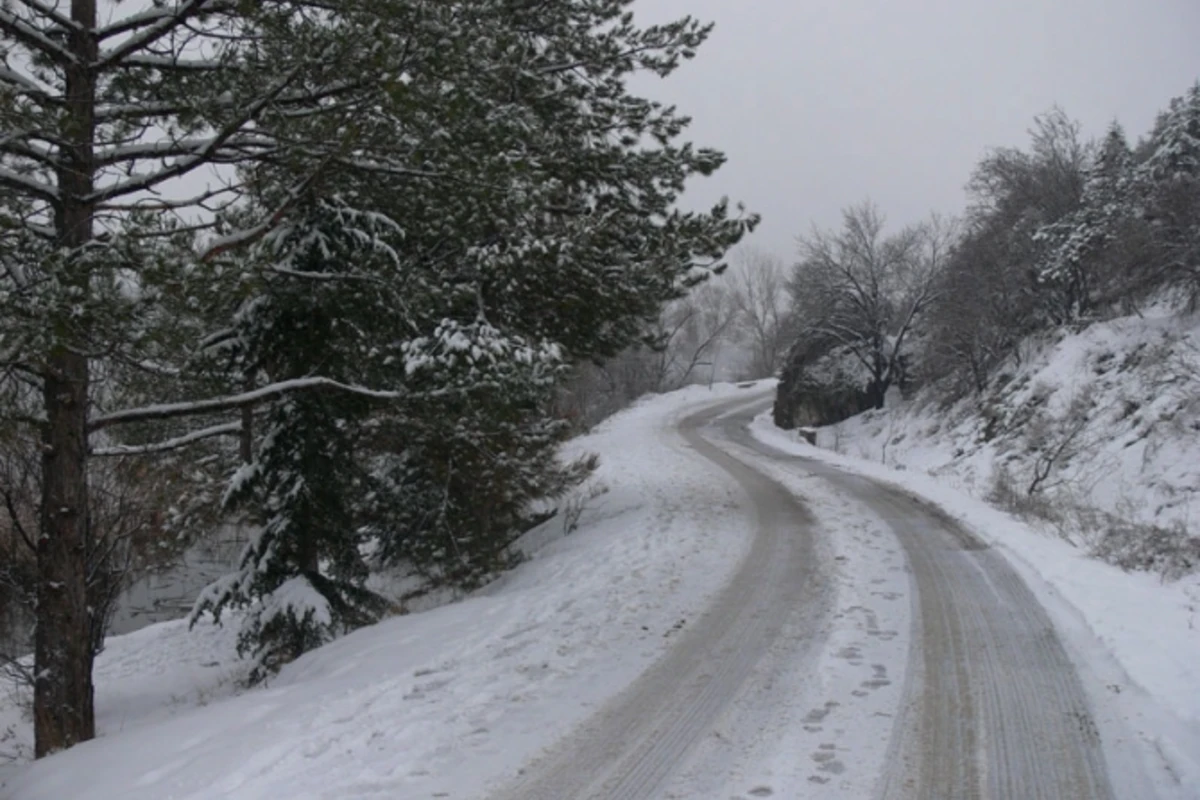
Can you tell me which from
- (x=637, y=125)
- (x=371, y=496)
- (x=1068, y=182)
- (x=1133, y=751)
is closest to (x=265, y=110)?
(x=371, y=496)

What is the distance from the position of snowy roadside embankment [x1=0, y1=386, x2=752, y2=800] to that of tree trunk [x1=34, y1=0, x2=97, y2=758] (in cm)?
50

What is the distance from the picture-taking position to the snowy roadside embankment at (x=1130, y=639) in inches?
160

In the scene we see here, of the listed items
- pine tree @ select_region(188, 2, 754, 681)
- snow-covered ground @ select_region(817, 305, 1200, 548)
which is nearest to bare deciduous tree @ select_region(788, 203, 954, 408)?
snow-covered ground @ select_region(817, 305, 1200, 548)

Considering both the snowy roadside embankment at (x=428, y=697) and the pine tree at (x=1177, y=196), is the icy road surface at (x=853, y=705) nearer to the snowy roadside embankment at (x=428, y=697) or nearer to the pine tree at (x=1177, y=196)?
the snowy roadside embankment at (x=428, y=697)

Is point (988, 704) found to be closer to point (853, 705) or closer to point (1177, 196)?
point (853, 705)

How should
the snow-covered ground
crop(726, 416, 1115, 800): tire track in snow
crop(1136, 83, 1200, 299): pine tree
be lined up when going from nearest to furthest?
crop(726, 416, 1115, 800): tire track in snow
the snow-covered ground
crop(1136, 83, 1200, 299): pine tree

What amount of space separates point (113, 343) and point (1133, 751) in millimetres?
6476

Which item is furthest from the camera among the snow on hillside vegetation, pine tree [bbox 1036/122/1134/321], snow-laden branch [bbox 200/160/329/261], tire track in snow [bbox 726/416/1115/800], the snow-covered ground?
pine tree [bbox 1036/122/1134/321]

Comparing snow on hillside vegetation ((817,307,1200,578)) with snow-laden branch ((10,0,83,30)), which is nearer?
snow-laden branch ((10,0,83,30))

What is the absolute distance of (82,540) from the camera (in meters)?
6.25

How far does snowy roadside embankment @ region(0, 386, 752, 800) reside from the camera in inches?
159

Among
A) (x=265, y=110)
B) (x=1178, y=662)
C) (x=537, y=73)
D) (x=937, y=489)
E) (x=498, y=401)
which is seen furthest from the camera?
(x=937, y=489)

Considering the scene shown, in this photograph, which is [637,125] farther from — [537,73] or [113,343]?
[113,343]

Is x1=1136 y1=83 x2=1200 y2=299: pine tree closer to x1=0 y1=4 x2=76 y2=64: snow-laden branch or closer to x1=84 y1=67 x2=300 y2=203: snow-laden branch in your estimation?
x1=84 y1=67 x2=300 y2=203: snow-laden branch
